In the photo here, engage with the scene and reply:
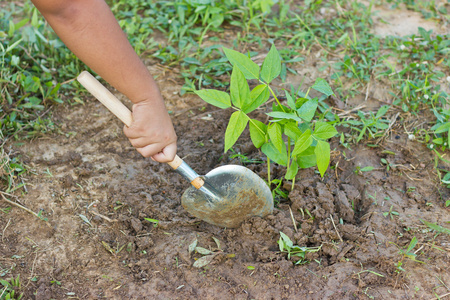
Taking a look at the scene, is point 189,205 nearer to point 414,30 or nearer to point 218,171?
point 218,171

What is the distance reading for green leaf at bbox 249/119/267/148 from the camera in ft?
6.79

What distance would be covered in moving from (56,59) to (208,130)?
1227mm

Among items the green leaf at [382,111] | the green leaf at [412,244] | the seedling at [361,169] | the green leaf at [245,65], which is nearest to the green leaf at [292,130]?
the green leaf at [245,65]

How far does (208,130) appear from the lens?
271cm

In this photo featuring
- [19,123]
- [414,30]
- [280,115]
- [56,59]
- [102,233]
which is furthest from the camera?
[414,30]

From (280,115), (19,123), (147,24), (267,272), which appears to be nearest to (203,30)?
(147,24)

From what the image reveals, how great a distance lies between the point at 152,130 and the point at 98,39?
438mm

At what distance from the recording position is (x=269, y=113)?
187 centimetres

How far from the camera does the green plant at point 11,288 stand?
1833 millimetres

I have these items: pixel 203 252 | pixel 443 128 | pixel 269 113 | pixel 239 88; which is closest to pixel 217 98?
pixel 239 88

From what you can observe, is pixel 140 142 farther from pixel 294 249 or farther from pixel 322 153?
pixel 294 249

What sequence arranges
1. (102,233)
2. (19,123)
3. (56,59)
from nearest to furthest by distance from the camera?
(102,233), (19,123), (56,59)

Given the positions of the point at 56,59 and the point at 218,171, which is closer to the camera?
the point at 218,171

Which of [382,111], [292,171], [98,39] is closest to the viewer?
[98,39]
